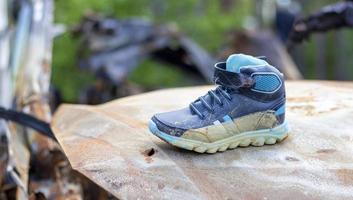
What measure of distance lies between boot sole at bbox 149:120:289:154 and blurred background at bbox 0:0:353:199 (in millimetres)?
276

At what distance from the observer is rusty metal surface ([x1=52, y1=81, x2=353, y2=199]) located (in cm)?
139

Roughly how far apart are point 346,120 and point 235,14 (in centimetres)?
946

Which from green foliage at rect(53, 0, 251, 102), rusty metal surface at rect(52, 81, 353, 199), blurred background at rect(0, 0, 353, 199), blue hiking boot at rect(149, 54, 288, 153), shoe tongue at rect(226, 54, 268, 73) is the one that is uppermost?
shoe tongue at rect(226, 54, 268, 73)

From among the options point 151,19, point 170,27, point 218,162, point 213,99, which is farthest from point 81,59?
point 151,19

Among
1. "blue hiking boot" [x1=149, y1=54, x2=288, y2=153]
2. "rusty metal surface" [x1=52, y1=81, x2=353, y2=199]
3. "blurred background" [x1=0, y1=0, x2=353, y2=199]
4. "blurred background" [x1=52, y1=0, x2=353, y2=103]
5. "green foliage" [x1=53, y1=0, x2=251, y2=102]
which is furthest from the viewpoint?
"green foliage" [x1=53, y1=0, x2=251, y2=102]

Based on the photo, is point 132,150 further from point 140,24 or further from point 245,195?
point 140,24

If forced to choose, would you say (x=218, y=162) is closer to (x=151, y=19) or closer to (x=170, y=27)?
(x=170, y=27)

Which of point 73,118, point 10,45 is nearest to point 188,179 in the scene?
point 73,118

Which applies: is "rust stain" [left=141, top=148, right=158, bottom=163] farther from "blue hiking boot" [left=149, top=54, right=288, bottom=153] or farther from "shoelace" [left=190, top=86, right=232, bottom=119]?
"shoelace" [left=190, top=86, right=232, bottom=119]

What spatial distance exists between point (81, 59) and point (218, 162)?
3871 mm

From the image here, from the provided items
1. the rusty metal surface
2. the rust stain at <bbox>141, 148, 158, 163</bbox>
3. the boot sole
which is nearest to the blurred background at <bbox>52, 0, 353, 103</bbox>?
the rusty metal surface

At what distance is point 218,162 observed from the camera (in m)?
1.52

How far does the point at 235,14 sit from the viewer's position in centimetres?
Result: 1118

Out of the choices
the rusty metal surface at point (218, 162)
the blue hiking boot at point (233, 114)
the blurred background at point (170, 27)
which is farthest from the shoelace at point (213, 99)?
the blurred background at point (170, 27)
